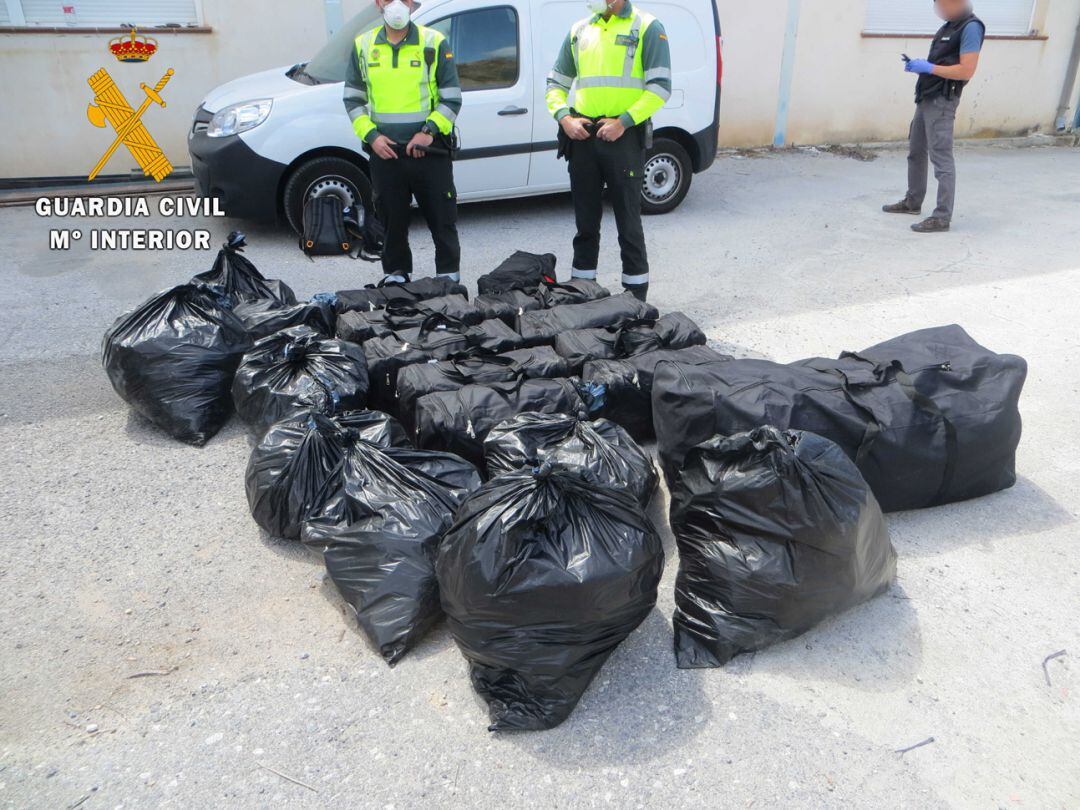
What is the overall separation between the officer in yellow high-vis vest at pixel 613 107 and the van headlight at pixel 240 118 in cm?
250

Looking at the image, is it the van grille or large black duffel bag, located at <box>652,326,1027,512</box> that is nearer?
large black duffel bag, located at <box>652,326,1027,512</box>

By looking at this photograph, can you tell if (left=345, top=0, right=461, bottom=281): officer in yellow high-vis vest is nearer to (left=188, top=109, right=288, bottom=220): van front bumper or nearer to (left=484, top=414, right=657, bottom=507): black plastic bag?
(left=188, top=109, right=288, bottom=220): van front bumper

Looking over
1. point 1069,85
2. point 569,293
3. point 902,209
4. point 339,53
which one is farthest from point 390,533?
point 1069,85

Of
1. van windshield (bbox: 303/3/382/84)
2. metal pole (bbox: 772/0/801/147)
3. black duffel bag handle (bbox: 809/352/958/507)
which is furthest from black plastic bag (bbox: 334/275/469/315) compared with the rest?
metal pole (bbox: 772/0/801/147)

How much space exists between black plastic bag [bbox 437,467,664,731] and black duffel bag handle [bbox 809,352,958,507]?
1.11 meters

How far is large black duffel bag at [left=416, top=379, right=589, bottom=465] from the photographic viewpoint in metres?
3.39

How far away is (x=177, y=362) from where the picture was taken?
391 centimetres

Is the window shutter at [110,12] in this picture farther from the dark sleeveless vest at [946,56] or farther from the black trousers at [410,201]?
the dark sleeveless vest at [946,56]

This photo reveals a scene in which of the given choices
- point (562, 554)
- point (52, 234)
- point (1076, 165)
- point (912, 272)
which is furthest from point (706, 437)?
point (1076, 165)

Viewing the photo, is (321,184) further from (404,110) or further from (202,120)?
(404,110)

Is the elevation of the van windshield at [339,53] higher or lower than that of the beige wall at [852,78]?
higher

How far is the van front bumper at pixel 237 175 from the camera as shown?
6312mm

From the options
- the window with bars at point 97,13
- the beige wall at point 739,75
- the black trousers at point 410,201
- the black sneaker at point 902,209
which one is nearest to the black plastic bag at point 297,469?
the black trousers at point 410,201

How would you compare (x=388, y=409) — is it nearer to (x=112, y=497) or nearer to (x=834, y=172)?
(x=112, y=497)
